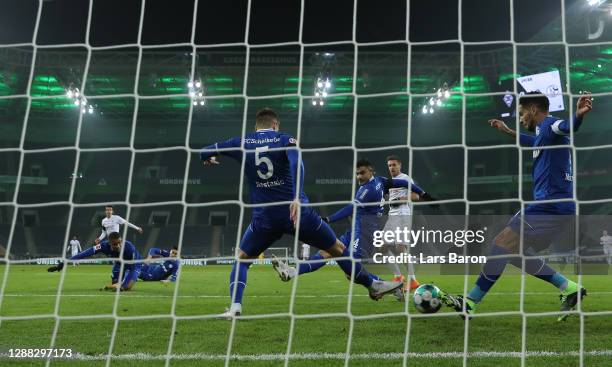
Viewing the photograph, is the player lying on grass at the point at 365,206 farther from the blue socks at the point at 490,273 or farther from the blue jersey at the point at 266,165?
the blue socks at the point at 490,273

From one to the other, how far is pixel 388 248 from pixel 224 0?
43.9ft

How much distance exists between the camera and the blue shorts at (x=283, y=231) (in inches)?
197

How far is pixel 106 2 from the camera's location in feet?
67.3

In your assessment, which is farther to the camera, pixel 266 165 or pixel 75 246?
pixel 75 246

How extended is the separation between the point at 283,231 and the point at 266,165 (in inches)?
25.7

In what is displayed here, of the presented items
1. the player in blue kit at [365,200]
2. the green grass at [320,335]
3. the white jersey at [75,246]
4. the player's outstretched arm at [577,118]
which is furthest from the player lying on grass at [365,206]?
the white jersey at [75,246]

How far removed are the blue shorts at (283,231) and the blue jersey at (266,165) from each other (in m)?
0.08

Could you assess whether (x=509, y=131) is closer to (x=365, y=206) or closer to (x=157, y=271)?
(x=365, y=206)

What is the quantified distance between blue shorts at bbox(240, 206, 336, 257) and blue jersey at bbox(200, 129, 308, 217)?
75 mm

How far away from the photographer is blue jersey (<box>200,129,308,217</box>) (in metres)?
4.97

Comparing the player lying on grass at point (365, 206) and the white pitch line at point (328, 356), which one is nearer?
the white pitch line at point (328, 356)

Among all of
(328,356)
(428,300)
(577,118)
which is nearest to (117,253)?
(428,300)

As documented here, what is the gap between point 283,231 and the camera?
5105 millimetres

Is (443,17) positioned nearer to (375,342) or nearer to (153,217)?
(153,217)
